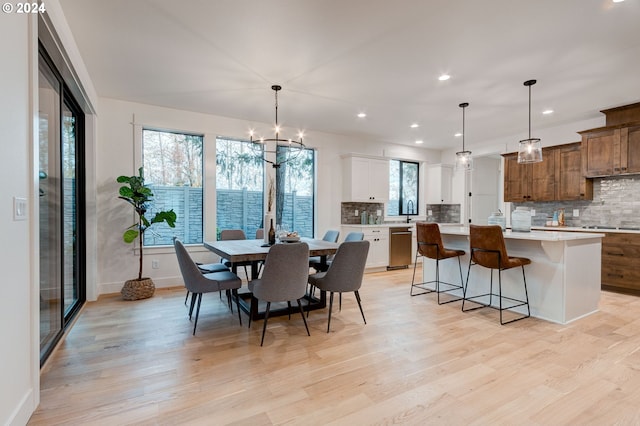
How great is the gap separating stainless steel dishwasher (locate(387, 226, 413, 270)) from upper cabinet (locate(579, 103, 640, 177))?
3008 millimetres

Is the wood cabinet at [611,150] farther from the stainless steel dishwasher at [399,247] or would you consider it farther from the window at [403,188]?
the window at [403,188]

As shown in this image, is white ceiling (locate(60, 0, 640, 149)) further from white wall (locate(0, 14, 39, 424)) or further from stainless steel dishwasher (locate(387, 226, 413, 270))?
stainless steel dishwasher (locate(387, 226, 413, 270))

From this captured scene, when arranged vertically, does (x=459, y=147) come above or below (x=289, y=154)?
above

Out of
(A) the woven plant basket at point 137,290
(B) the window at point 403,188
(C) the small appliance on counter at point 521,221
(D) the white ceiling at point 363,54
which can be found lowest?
(A) the woven plant basket at point 137,290

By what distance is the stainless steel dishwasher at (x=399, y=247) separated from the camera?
6125 mm

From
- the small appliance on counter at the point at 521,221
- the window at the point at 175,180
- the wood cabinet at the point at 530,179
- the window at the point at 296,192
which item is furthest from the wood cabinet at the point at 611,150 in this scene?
the window at the point at 175,180

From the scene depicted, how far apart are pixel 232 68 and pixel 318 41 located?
106 centimetres

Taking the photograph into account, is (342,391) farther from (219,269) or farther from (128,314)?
(128,314)

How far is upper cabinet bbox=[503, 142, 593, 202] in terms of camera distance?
515 cm

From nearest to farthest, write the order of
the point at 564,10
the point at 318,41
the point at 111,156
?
1. the point at 564,10
2. the point at 318,41
3. the point at 111,156

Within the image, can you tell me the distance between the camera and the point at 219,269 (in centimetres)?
375

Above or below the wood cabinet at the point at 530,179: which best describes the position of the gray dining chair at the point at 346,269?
below

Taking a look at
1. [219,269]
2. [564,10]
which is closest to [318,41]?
[564,10]

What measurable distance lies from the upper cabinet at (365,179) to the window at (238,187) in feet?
5.57
